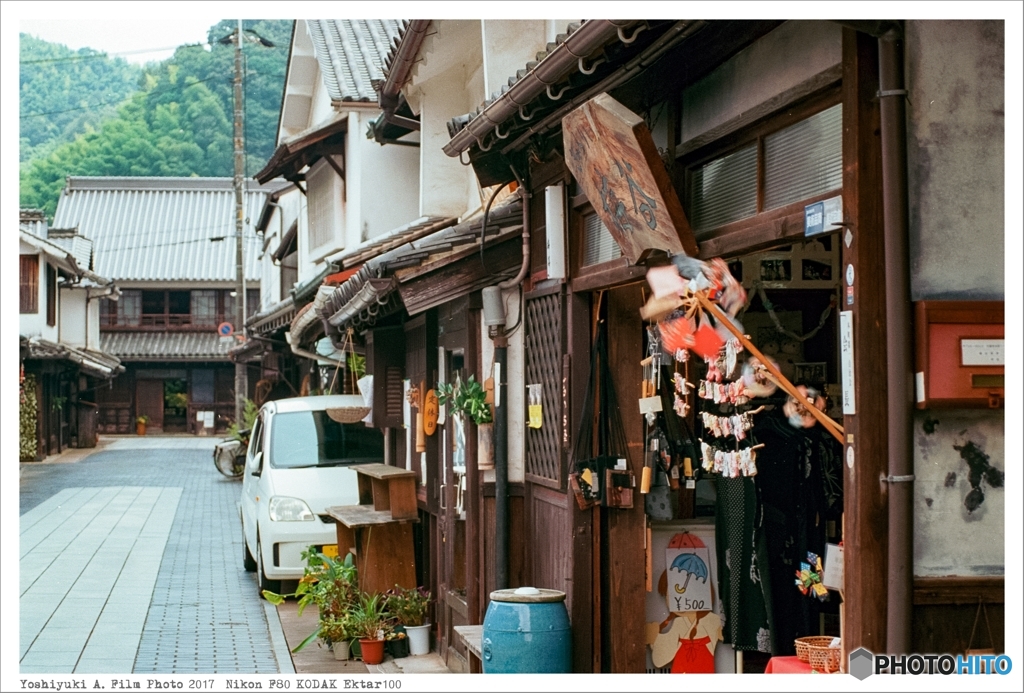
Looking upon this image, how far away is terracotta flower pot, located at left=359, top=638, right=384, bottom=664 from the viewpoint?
11.0 meters

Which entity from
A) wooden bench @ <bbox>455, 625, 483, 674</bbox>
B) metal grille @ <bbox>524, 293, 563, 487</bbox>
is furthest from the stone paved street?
metal grille @ <bbox>524, 293, 563, 487</bbox>

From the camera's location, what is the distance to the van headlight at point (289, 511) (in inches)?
578

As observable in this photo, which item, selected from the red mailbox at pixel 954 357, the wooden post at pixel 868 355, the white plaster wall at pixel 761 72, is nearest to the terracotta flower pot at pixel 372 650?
the white plaster wall at pixel 761 72

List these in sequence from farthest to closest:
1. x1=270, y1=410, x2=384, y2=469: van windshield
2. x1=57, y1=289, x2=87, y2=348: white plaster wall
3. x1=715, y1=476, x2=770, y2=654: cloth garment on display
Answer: x1=57, y1=289, x2=87, y2=348: white plaster wall, x1=270, y1=410, x2=384, y2=469: van windshield, x1=715, y1=476, x2=770, y2=654: cloth garment on display

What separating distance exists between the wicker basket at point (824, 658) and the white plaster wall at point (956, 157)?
1.89 meters

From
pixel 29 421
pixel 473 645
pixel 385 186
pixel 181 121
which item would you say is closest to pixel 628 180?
pixel 473 645

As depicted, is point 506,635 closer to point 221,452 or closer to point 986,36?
point 986,36

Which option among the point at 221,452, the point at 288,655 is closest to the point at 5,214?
the point at 288,655

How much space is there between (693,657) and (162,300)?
2089 inches

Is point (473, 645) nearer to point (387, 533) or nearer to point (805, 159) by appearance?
point (387, 533)

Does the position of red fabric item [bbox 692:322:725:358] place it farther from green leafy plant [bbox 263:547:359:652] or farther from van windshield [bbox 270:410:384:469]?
van windshield [bbox 270:410:384:469]

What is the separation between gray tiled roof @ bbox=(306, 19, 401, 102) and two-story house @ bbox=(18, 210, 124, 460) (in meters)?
16.0

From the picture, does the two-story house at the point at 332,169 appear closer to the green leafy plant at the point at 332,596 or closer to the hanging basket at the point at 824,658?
the green leafy plant at the point at 332,596

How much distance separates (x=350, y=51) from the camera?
22.6 meters
